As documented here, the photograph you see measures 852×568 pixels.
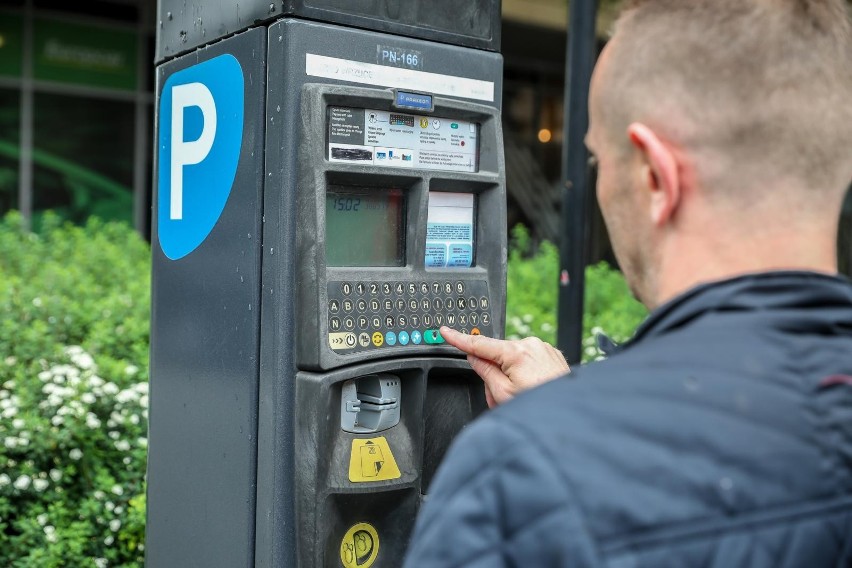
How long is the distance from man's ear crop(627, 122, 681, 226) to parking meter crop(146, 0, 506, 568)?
1059 mm

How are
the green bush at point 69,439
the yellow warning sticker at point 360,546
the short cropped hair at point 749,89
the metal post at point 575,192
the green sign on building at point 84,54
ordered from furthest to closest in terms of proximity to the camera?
the green sign on building at point 84,54 < the metal post at point 575,192 < the green bush at point 69,439 < the yellow warning sticker at point 360,546 < the short cropped hair at point 749,89

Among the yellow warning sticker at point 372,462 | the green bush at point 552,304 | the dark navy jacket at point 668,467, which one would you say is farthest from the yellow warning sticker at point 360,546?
the green bush at point 552,304

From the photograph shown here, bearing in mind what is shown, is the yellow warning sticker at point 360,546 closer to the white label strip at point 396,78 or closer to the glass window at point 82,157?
the white label strip at point 396,78

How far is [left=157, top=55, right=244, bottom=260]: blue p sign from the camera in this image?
235 centimetres

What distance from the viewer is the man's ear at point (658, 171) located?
47.2 inches

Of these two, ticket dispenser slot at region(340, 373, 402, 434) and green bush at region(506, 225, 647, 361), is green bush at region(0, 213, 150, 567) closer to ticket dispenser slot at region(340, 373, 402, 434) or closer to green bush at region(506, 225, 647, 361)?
ticket dispenser slot at region(340, 373, 402, 434)

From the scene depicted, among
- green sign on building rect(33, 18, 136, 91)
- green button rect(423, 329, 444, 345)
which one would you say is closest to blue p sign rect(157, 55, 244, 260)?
green button rect(423, 329, 444, 345)

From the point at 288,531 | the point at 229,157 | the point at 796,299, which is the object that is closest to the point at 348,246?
the point at 229,157

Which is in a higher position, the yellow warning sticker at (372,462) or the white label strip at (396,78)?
the white label strip at (396,78)

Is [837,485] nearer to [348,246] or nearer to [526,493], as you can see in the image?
[526,493]

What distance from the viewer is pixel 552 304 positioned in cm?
593

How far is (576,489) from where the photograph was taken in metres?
0.98

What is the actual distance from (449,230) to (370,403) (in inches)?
18.9

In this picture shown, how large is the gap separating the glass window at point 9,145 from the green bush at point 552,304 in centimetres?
744
